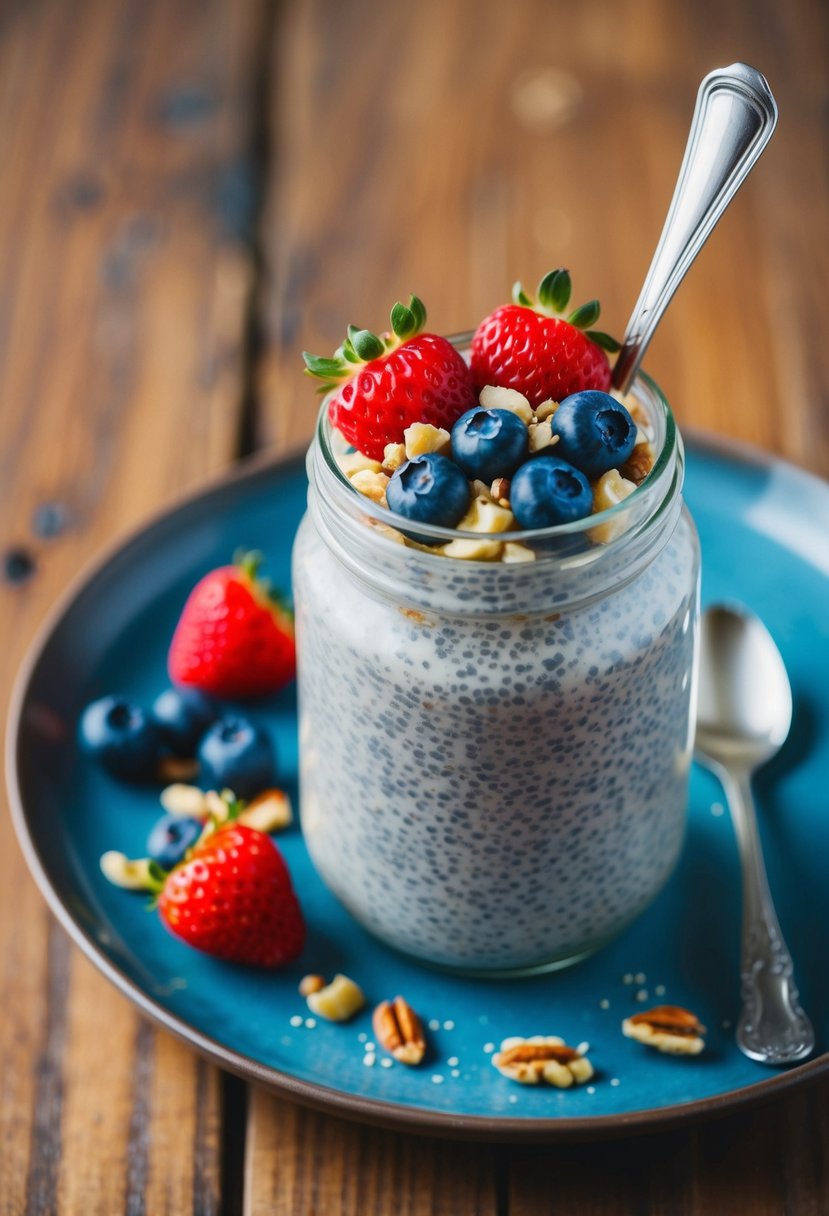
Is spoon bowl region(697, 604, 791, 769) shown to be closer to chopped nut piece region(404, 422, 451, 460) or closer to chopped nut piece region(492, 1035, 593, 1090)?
chopped nut piece region(492, 1035, 593, 1090)

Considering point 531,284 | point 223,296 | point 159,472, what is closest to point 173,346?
point 223,296

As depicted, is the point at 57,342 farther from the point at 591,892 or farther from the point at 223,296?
the point at 591,892

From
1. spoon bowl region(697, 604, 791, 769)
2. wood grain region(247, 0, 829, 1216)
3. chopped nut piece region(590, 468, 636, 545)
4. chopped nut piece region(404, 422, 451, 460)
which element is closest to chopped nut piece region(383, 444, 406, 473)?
chopped nut piece region(404, 422, 451, 460)

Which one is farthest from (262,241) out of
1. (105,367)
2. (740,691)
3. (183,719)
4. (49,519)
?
(740,691)

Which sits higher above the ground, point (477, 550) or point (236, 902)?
point (477, 550)

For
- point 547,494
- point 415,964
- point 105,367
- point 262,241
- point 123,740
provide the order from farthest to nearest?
point 262,241, point 105,367, point 123,740, point 415,964, point 547,494

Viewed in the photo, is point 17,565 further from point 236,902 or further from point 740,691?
point 740,691
